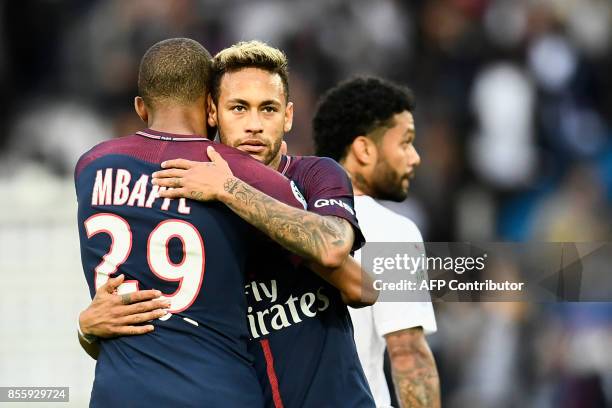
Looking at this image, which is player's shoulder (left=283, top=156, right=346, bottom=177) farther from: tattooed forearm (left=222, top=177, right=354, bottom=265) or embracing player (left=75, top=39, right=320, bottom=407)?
tattooed forearm (left=222, top=177, right=354, bottom=265)

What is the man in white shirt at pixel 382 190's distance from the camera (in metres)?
5.00

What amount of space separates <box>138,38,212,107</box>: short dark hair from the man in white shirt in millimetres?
1324

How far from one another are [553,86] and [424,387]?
A: 21.2 ft

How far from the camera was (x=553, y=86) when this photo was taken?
10.8 metres

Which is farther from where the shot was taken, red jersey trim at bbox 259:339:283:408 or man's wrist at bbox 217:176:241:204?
red jersey trim at bbox 259:339:283:408

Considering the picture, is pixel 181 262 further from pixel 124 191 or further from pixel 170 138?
pixel 170 138

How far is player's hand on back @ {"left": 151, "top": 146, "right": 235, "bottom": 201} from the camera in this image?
3928mm

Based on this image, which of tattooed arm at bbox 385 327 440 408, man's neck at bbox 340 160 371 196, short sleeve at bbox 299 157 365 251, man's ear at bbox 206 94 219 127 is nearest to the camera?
short sleeve at bbox 299 157 365 251

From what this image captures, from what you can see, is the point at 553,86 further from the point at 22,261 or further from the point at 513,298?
the point at 22,261

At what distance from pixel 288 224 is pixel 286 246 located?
8 centimetres

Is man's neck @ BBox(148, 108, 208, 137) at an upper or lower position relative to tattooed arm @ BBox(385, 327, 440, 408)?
upper

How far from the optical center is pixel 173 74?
13.6 feet

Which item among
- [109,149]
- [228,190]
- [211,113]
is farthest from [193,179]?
[211,113]

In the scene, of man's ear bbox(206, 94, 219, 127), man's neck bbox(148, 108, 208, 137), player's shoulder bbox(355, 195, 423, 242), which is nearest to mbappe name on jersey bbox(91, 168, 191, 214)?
man's neck bbox(148, 108, 208, 137)
